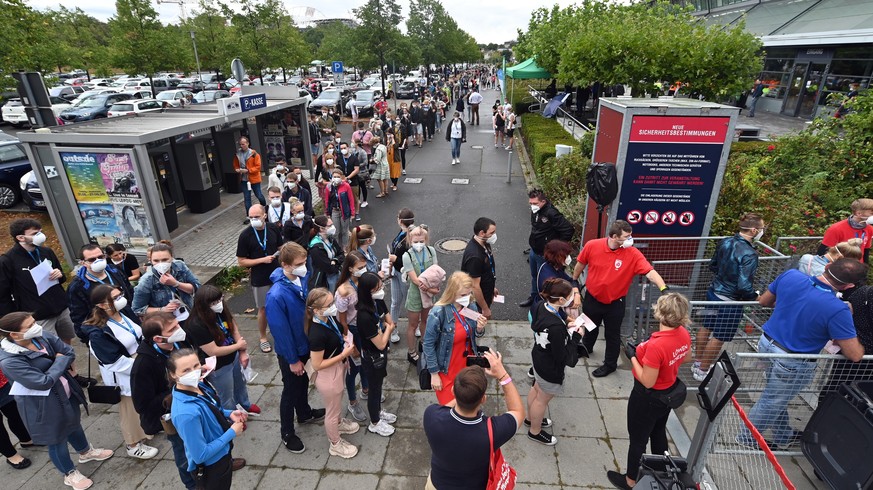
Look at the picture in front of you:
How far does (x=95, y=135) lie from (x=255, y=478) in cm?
660

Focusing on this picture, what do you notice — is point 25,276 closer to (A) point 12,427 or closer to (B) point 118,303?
(A) point 12,427

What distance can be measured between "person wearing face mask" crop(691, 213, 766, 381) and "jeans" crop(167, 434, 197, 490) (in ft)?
17.2

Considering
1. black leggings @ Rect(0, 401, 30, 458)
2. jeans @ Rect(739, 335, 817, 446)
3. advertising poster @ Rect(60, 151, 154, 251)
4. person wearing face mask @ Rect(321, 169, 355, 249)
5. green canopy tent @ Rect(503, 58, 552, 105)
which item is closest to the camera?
jeans @ Rect(739, 335, 817, 446)

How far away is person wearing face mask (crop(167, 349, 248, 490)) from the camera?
9.58 feet

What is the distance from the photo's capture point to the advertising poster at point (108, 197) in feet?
25.6

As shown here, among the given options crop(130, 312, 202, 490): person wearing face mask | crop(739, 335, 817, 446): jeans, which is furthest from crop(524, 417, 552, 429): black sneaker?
crop(130, 312, 202, 490): person wearing face mask

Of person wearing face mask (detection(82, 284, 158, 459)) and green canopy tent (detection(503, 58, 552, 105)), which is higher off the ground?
green canopy tent (detection(503, 58, 552, 105))

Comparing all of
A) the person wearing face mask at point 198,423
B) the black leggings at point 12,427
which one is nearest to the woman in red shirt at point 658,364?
the person wearing face mask at point 198,423

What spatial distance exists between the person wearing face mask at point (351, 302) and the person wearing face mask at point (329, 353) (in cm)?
18

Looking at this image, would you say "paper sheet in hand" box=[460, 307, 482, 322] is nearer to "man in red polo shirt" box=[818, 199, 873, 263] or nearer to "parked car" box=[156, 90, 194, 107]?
"man in red polo shirt" box=[818, 199, 873, 263]

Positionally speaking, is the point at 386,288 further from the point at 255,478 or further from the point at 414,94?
the point at 414,94

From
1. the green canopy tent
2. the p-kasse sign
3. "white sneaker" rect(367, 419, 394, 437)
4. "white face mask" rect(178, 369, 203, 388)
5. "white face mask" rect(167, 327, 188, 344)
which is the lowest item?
"white sneaker" rect(367, 419, 394, 437)

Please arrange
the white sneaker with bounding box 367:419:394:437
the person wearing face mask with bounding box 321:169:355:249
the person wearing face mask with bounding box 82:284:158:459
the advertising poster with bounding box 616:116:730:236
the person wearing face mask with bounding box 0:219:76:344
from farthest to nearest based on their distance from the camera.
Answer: the person wearing face mask with bounding box 321:169:355:249 < the advertising poster with bounding box 616:116:730:236 < the person wearing face mask with bounding box 0:219:76:344 < the white sneaker with bounding box 367:419:394:437 < the person wearing face mask with bounding box 82:284:158:459

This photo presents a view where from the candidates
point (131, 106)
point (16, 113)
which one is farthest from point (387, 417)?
point (16, 113)
